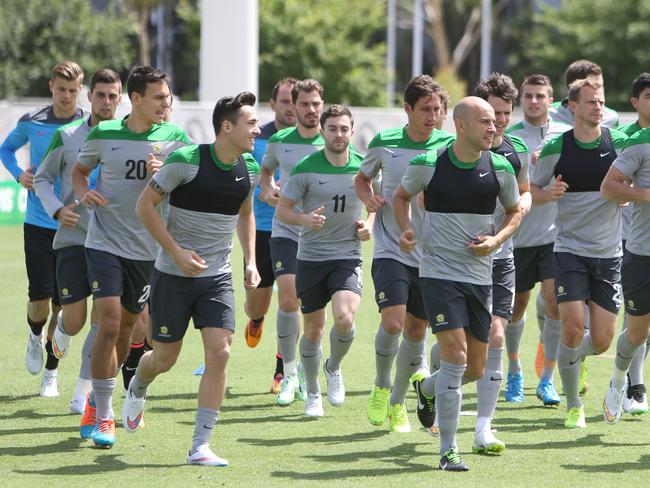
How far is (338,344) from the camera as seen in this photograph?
30.8 feet

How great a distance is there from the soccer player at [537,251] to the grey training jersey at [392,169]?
1337 mm

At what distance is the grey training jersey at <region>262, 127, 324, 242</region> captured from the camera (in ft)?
33.5

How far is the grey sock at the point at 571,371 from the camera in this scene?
29.2ft

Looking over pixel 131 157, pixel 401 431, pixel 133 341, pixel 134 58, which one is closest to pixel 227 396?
pixel 133 341

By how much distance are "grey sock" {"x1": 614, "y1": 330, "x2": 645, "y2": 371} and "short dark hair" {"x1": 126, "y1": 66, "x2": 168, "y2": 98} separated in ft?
11.5

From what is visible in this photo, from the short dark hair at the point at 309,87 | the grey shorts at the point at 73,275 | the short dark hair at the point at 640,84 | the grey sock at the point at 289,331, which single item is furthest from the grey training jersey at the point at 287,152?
the short dark hair at the point at 640,84

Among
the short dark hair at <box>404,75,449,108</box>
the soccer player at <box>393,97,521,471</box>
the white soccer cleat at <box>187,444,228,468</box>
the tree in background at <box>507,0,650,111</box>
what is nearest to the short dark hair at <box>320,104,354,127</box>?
the short dark hair at <box>404,75,449,108</box>

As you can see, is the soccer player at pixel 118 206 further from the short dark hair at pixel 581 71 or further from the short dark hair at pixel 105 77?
the short dark hair at pixel 581 71

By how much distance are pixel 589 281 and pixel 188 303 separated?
2.84 meters

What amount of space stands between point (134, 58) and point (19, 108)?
28168 mm

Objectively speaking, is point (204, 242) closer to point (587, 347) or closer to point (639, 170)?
point (639, 170)

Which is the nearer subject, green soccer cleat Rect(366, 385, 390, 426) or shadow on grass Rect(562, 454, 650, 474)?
shadow on grass Rect(562, 454, 650, 474)

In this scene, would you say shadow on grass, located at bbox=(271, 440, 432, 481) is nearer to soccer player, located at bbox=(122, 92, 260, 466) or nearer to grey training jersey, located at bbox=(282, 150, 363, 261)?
soccer player, located at bbox=(122, 92, 260, 466)

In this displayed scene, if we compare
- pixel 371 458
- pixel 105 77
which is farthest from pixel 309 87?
pixel 371 458
